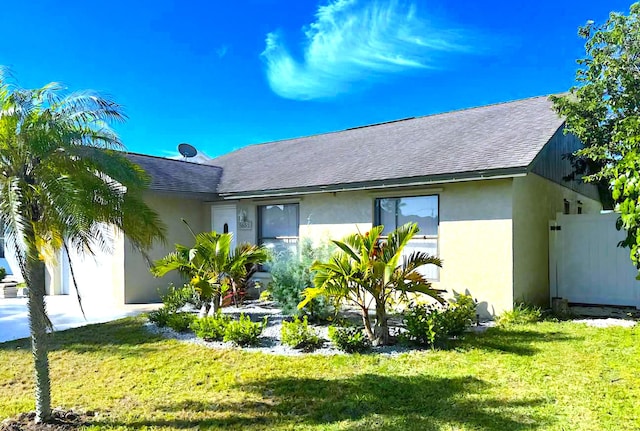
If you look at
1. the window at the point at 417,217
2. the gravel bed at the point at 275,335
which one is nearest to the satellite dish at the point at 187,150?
the gravel bed at the point at 275,335

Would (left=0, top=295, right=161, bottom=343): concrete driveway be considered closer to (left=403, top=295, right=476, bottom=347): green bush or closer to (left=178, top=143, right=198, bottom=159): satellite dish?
(left=403, top=295, right=476, bottom=347): green bush

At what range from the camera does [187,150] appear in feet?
64.5

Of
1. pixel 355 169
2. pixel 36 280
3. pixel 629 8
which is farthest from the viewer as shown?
pixel 355 169

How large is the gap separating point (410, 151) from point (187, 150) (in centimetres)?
1202

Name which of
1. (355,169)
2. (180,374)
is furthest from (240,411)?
(355,169)

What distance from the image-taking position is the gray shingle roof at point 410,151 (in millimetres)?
9070

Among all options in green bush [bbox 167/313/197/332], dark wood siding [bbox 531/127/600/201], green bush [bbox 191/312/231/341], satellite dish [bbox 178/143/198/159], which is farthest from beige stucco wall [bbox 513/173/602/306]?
satellite dish [bbox 178/143/198/159]

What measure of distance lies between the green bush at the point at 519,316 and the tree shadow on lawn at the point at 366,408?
3449 millimetres

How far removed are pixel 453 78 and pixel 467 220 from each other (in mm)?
10407

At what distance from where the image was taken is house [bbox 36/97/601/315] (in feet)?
28.7

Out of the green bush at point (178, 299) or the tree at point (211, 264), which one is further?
the green bush at point (178, 299)

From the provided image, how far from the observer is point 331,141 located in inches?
600

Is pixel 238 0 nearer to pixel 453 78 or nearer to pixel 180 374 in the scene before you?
pixel 453 78

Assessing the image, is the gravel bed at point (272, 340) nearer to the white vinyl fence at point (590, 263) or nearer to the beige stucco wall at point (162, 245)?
the beige stucco wall at point (162, 245)
